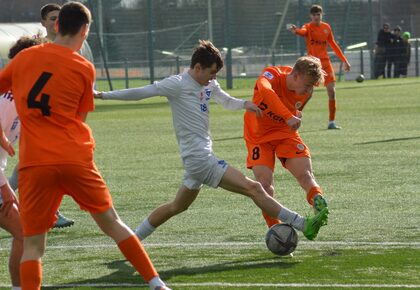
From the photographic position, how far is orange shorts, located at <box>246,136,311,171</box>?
9297 mm

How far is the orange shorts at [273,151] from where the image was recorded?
9297 millimetres

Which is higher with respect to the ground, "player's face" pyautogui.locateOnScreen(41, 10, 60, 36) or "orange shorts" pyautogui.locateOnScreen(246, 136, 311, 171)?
"player's face" pyautogui.locateOnScreen(41, 10, 60, 36)

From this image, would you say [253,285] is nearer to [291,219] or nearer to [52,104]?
[291,219]

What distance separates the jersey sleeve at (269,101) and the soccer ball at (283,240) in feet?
2.84

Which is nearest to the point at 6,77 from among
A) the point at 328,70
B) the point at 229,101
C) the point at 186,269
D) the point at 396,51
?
the point at 186,269

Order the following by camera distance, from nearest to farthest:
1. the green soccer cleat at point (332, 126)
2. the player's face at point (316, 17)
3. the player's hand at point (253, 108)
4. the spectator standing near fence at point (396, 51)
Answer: the player's hand at point (253, 108) < the green soccer cleat at point (332, 126) < the player's face at point (316, 17) < the spectator standing near fence at point (396, 51)

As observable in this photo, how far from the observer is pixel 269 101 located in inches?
351

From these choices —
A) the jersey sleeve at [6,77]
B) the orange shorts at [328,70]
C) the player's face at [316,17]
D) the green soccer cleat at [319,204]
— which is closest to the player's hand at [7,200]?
the jersey sleeve at [6,77]

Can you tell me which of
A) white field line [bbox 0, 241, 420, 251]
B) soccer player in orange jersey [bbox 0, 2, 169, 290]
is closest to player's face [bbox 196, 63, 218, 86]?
white field line [bbox 0, 241, 420, 251]

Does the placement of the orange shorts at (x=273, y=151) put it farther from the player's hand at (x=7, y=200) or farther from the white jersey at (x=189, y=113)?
the player's hand at (x=7, y=200)

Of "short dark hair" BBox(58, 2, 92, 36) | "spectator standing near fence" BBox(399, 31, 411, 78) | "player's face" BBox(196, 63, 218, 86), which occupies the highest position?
"short dark hair" BBox(58, 2, 92, 36)

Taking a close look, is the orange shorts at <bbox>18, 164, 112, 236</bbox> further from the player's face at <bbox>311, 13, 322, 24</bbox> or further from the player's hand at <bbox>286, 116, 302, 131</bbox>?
the player's face at <bbox>311, 13, 322, 24</bbox>

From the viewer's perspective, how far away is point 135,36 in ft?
124

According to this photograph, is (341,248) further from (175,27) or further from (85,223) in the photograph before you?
(175,27)
